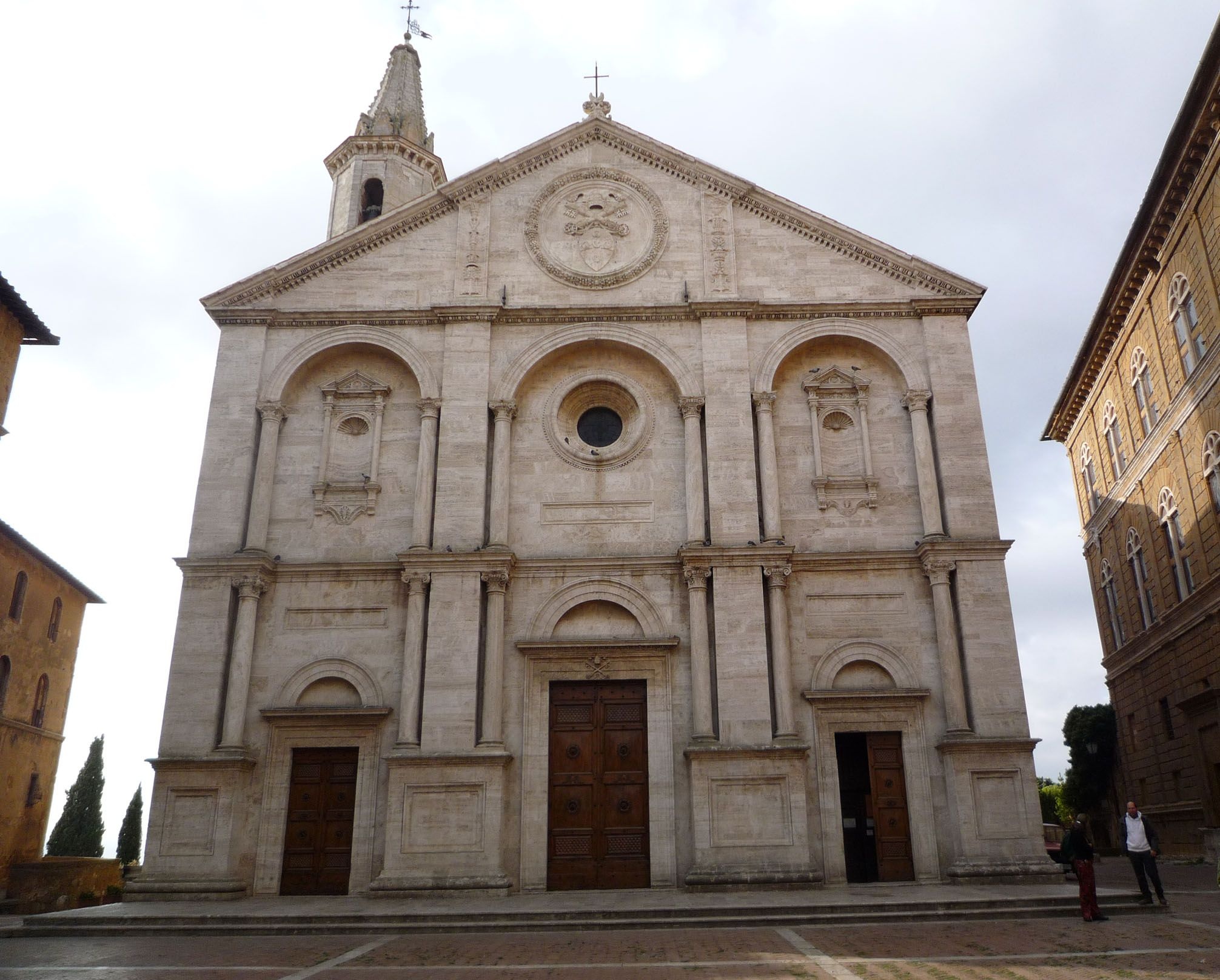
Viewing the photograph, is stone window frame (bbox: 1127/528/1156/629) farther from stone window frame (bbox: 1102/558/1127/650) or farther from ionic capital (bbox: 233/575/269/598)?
ionic capital (bbox: 233/575/269/598)

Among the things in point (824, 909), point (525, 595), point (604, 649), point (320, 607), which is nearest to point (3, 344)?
point (320, 607)

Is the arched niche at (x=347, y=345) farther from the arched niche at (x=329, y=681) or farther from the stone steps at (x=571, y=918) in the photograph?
the stone steps at (x=571, y=918)

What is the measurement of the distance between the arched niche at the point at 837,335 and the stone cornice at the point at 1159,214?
28.8 feet

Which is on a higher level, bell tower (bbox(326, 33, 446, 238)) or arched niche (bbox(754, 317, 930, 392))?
bell tower (bbox(326, 33, 446, 238))

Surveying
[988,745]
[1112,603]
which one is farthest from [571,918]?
[1112,603]

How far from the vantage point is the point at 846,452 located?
21.2 m

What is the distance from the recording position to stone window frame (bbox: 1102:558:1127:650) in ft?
113

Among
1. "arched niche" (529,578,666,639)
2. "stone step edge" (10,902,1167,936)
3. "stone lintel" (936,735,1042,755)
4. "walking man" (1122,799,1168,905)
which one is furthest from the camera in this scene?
"arched niche" (529,578,666,639)

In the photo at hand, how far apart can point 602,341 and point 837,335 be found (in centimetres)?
525

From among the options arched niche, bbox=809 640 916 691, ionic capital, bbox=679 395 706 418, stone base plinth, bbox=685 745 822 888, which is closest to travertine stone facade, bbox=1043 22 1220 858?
arched niche, bbox=809 640 916 691

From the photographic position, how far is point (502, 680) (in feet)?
62.6

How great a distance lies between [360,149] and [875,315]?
17.3 m

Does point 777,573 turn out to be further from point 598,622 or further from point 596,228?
point 596,228

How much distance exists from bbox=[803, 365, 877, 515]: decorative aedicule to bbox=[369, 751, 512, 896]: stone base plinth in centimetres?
862
